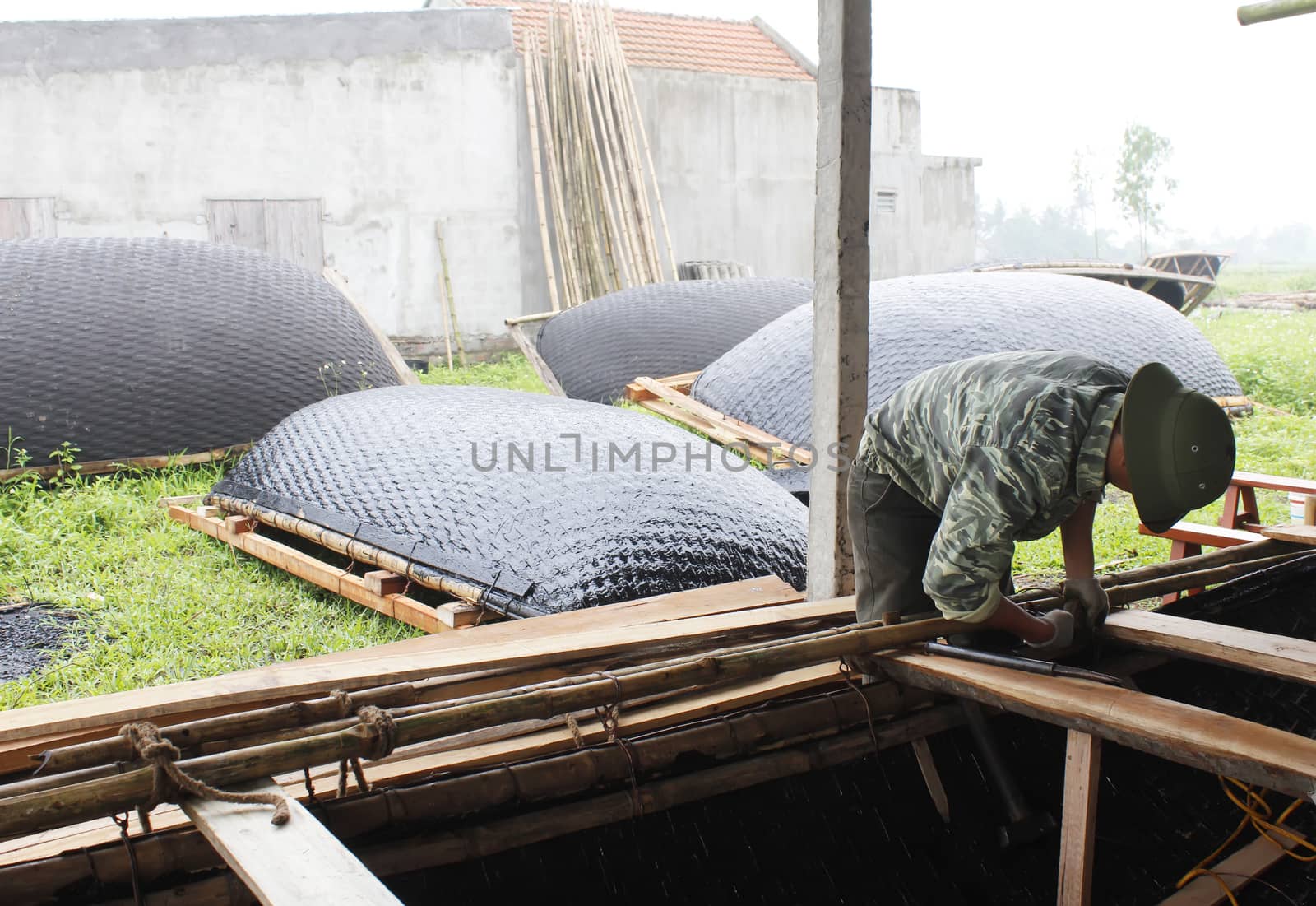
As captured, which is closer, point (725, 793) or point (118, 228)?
point (725, 793)

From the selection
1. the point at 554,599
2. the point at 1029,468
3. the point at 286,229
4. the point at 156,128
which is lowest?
→ the point at 554,599

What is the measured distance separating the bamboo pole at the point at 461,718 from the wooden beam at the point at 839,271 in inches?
14.4

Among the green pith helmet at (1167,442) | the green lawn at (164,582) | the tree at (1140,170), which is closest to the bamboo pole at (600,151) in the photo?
the green lawn at (164,582)

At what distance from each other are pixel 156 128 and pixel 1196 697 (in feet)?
30.1

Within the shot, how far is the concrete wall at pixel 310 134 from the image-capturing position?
9.01m

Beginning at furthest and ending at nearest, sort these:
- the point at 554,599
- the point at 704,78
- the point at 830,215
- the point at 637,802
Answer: the point at 704,78, the point at 554,599, the point at 830,215, the point at 637,802

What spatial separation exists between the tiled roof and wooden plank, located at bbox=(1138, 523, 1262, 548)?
936cm

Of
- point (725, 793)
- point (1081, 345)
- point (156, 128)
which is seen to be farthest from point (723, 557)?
point (156, 128)

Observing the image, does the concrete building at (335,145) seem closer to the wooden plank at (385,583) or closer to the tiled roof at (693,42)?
the tiled roof at (693,42)

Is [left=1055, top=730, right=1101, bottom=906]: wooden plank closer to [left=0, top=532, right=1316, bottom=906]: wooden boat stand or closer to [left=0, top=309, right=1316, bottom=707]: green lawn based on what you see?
[left=0, top=532, right=1316, bottom=906]: wooden boat stand

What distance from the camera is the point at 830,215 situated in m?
2.27

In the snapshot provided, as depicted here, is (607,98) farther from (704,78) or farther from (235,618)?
(235,618)

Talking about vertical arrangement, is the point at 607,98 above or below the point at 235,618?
above

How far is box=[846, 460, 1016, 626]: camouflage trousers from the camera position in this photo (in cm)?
223
